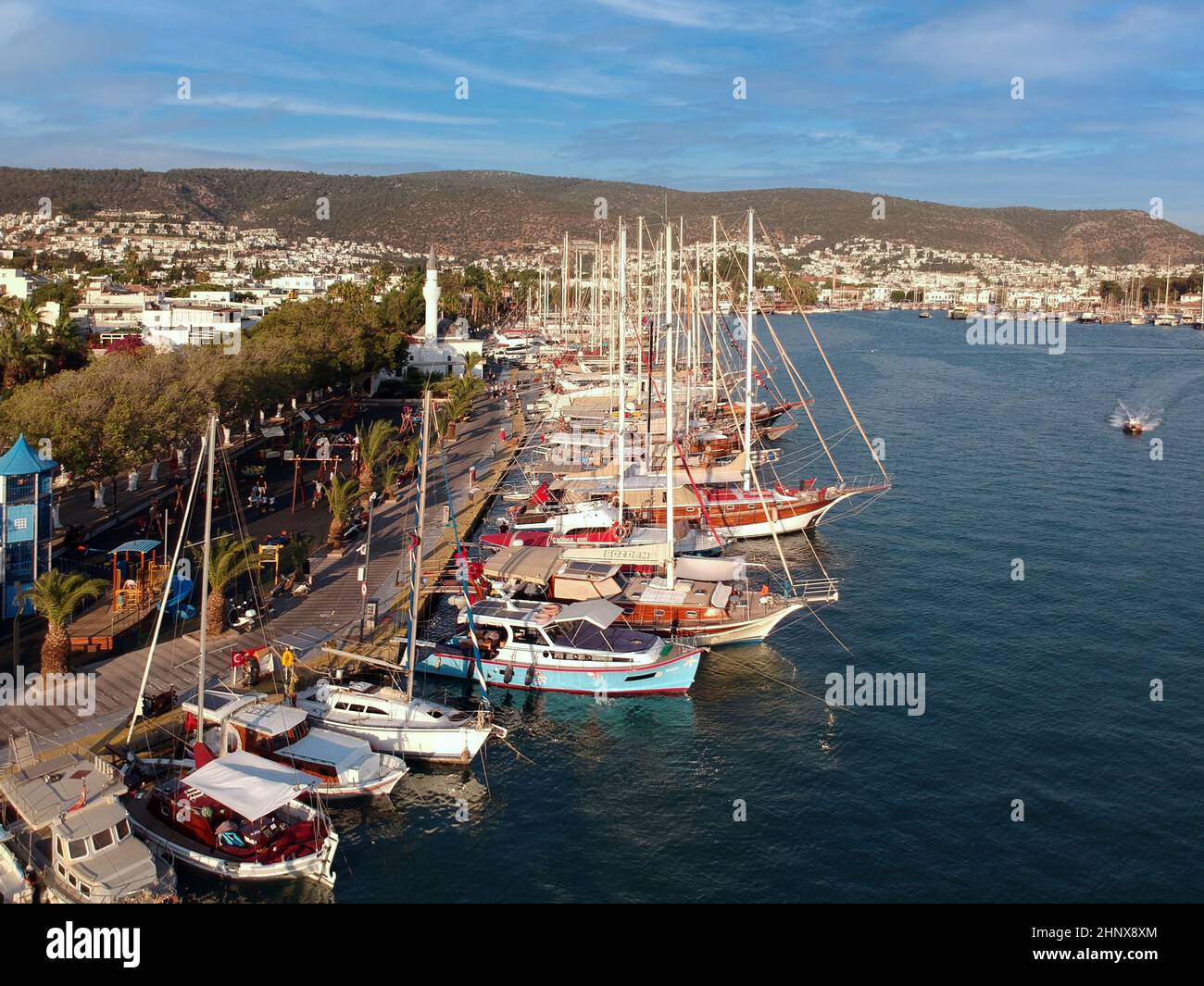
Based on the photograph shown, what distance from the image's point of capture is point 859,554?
140 feet

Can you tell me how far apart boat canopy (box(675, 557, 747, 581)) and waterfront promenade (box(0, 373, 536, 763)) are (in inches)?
326

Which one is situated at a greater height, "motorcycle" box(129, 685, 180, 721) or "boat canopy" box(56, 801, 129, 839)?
"motorcycle" box(129, 685, 180, 721)

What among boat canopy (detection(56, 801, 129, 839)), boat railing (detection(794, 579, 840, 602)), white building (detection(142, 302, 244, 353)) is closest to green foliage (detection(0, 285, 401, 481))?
white building (detection(142, 302, 244, 353))

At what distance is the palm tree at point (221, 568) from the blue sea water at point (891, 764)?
23.6 feet

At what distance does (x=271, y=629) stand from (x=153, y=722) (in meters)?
5.50

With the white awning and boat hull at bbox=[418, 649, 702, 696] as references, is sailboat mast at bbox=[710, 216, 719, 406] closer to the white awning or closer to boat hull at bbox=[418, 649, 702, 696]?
the white awning

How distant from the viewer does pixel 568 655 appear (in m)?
29.1

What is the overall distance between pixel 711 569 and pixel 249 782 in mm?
16983

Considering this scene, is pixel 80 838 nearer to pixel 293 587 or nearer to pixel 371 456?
pixel 293 587

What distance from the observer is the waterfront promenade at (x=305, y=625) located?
22922 mm

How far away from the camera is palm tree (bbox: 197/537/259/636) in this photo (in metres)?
27.5

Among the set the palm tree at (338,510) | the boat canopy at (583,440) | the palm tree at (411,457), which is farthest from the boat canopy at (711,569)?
the boat canopy at (583,440)

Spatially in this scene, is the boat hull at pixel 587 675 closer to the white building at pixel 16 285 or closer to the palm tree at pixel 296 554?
the palm tree at pixel 296 554
